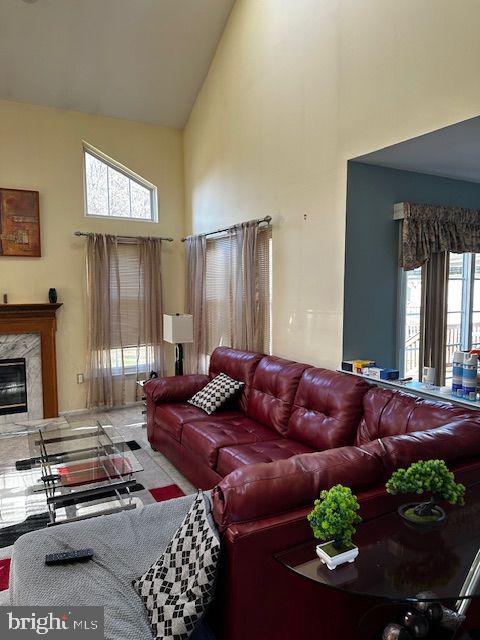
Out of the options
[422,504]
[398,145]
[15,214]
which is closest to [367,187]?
[398,145]

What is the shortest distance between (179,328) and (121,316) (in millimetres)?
1100

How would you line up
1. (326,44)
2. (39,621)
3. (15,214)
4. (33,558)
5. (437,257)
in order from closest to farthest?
(39,621)
(33,558)
(326,44)
(437,257)
(15,214)

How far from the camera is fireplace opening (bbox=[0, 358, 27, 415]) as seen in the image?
506cm

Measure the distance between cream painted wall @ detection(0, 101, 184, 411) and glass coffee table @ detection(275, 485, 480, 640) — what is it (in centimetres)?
448

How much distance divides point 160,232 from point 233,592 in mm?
4925

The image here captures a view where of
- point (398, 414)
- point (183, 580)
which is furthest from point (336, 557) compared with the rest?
point (398, 414)

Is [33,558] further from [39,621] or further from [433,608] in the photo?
[433,608]

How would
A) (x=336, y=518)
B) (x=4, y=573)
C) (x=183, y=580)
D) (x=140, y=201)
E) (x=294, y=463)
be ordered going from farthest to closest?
(x=140, y=201) → (x=4, y=573) → (x=294, y=463) → (x=183, y=580) → (x=336, y=518)

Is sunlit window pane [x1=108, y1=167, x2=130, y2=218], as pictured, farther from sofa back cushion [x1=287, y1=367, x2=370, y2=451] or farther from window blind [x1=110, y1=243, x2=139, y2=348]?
sofa back cushion [x1=287, y1=367, x2=370, y2=451]

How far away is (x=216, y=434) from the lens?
10.5 feet

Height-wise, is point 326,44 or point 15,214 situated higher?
point 326,44

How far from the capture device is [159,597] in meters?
1.56

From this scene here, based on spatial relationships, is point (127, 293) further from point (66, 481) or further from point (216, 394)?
point (66, 481)

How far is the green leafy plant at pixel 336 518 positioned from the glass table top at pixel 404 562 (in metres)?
0.08
